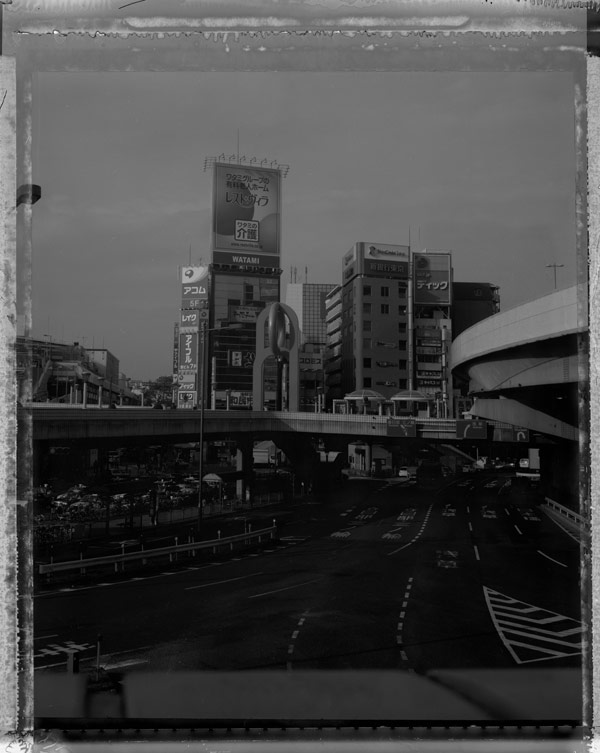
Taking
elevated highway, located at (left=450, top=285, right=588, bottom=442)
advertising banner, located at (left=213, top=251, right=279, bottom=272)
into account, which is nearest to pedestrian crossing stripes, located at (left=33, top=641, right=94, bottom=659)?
elevated highway, located at (left=450, top=285, right=588, bottom=442)

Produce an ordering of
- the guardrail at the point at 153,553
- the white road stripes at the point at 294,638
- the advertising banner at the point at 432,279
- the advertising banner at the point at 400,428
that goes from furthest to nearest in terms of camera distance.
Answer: the advertising banner at the point at 432,279 < the advertising banner at the point at 400,428 < the guardrail at the point at 153,553 < the white road stripes at the point at 294,638

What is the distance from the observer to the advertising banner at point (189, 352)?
6406 centimetres

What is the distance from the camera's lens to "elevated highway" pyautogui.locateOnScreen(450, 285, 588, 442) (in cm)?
862

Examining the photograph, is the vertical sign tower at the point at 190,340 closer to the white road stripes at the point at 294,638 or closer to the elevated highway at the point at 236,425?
the elevated highway at the point at 236,425

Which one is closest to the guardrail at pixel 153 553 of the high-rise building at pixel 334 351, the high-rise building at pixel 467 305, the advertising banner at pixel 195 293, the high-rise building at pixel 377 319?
the high-rise building at pixel 377 319

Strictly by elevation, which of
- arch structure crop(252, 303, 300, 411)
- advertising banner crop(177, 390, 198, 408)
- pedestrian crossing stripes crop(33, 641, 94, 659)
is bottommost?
pedestrian crossing stripes crop(33, 641, 94, 659)

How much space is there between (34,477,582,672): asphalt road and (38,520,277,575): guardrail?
37cm

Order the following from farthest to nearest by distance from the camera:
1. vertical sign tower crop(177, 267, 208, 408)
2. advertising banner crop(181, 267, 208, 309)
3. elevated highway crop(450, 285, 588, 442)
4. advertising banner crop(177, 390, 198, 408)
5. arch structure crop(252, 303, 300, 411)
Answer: advertising banner crop(181, 267, 208, 309) → vertical sign tower crop(177, 267, 208, 408) → advertising banner crop(177, 390, 198, 408) → arch structure crop(252, 303, 300, 411) → elevated highway crop(450, 285, 588, 442)

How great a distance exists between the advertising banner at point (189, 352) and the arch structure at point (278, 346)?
99.3ft

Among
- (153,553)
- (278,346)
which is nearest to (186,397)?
(278,346)

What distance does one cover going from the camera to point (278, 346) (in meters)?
34.2

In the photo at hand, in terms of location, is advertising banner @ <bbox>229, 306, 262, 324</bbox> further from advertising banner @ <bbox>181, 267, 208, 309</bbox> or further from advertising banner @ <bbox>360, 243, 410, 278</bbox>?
advertising banner @ <bbox>360, 243, 410, 278</bbox>

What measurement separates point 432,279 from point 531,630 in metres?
56.6

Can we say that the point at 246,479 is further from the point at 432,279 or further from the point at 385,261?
the point at 432,279
